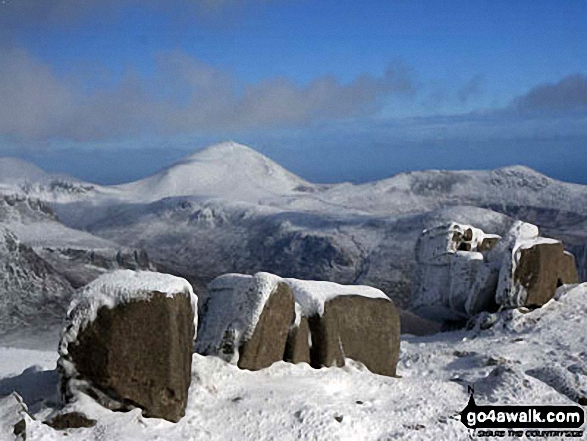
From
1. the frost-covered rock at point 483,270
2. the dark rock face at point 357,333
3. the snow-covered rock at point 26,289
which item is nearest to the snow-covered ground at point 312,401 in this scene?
the dark rock face at point 357,333

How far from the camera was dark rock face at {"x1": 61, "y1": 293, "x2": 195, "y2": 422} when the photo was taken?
554 inches

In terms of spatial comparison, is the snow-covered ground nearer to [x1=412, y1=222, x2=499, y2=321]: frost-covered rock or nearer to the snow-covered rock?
[x1=412, y1=222, x2=499, y2=321]: frost-covered rock

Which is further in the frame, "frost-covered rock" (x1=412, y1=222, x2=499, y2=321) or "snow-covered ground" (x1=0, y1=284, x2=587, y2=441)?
"frost-covered rock" (x1=412, y1=222, x2=499, y2=321)

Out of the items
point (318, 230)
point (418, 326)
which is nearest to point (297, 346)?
point (418, 326)

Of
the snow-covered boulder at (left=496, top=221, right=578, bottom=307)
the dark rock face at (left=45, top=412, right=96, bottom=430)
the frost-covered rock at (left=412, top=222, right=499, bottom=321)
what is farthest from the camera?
the frost-covered rock at (left=412, top=222, right=499, bottom=321)

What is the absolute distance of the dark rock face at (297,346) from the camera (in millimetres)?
18031

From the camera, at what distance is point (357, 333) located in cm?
1919

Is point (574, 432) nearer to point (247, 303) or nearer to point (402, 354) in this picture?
point (247, 303)

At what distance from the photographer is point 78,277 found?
8544 cm

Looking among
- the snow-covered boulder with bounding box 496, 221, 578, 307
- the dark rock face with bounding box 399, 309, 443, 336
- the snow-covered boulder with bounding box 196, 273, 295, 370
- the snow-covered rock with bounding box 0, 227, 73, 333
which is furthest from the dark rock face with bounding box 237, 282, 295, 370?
the snow-covered rock with bounding box 0, 227, 73, 333

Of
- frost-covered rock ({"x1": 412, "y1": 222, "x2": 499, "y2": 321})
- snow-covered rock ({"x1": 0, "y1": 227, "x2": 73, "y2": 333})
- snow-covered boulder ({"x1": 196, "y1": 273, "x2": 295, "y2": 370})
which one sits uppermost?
snow-covered boulder ({"x1": 196, "y1": 273, "x2": 295, "y2": 370})

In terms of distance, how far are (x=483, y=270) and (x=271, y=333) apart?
1755 cm

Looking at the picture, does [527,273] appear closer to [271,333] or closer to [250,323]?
[271,333]

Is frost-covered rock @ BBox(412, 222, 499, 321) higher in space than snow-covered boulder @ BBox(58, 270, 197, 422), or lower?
lower
